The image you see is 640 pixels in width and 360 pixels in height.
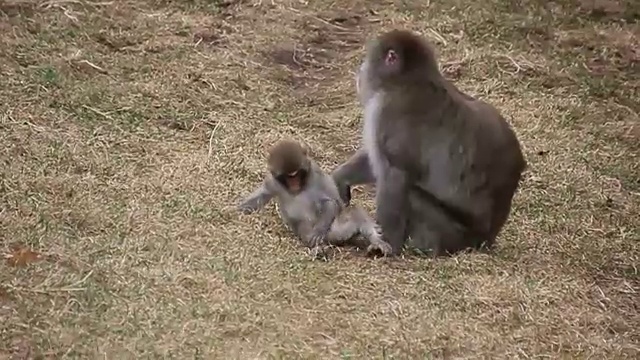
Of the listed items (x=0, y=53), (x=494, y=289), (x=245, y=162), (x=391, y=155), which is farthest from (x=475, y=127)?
(x=0, y=53)

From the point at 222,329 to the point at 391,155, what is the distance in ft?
5.91

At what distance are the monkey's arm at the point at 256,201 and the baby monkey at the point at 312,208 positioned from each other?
7 cm

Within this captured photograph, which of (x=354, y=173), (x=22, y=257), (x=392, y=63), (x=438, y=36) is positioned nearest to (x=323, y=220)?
(x=354, y=173)

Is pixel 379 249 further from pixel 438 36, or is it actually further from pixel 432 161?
pixel 438 36

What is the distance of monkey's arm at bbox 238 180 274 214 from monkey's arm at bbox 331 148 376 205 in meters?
0.47

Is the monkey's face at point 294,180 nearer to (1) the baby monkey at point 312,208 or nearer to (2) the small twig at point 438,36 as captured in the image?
(1) the baby monkey at point 312,208

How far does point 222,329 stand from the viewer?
5.10m

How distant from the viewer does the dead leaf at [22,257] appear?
18.1ft

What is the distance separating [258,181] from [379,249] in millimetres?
1225

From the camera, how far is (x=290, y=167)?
6414 mm

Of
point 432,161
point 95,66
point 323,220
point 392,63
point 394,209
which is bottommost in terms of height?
point 95,66

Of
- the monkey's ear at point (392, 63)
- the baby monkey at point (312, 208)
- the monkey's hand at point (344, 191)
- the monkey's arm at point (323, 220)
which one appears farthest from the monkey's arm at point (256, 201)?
the monkey's ear at point (392, 63)

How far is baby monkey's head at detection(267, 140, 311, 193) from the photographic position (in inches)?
253

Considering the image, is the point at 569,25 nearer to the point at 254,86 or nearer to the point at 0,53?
the point at 254,86
